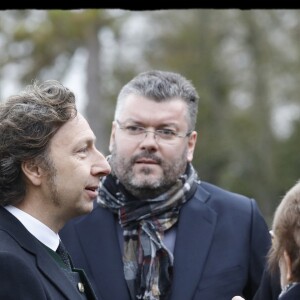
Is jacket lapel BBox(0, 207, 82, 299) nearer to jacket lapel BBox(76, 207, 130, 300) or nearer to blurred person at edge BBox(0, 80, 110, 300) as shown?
blurred person at edge BBox(0, 80, 110, 300)

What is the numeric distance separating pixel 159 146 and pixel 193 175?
0.30 m

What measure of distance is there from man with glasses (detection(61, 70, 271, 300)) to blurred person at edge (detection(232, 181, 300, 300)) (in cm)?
96

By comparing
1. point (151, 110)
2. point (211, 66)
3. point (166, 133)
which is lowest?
point (211, 66)

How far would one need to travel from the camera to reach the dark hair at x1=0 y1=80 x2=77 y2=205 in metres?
3.23

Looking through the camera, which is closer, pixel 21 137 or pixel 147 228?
pixel 21 137

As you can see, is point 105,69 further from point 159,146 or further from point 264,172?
point 159,146

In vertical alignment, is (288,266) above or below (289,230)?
below

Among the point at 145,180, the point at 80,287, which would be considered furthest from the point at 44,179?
the point at 145,180

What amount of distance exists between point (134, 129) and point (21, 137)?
1.26 meters

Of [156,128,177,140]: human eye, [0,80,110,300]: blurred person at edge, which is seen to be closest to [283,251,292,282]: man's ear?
[0,80,110,300]: blurred person at edge

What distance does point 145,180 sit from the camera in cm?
432

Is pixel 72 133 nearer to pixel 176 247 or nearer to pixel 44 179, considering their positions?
pixel 44 179

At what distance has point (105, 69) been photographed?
25797 mm
